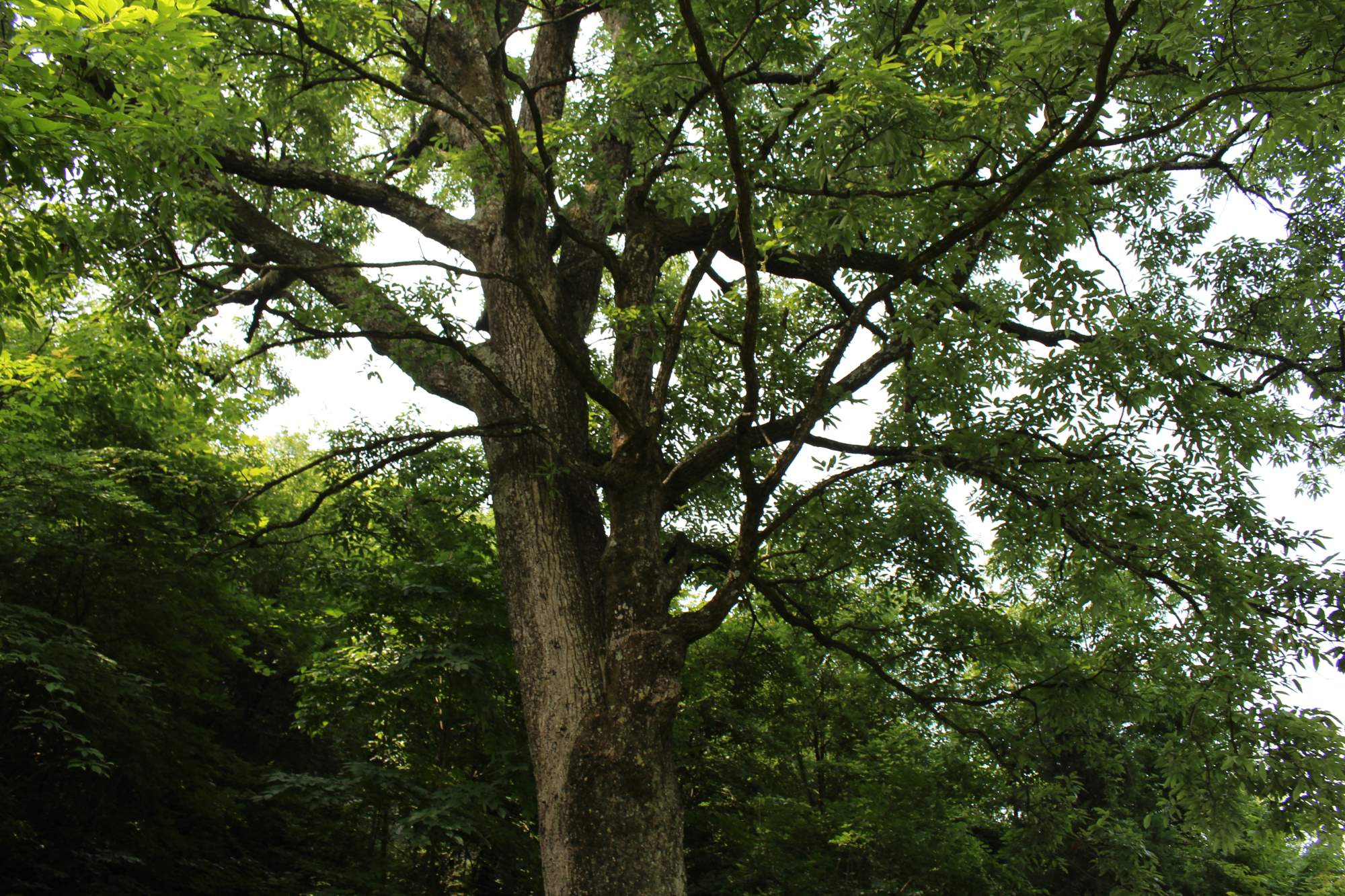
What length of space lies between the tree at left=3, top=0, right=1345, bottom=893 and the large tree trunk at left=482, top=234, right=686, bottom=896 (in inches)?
0.7

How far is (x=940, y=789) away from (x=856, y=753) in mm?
1080

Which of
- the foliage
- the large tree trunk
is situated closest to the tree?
the large tree trunk

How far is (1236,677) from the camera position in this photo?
4.75m

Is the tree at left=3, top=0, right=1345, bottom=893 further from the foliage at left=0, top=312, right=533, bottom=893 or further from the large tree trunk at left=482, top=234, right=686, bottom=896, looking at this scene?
the foliage at left=0, top=312, right=533, bottom=893

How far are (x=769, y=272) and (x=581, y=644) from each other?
8.88 feet

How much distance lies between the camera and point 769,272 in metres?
5.85

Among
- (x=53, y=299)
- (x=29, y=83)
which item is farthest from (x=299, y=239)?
(x=29, y=83)

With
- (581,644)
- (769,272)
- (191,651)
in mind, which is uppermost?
(769,272)

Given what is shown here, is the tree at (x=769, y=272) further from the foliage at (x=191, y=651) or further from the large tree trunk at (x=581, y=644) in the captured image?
the foliage at (x=191, y=651)

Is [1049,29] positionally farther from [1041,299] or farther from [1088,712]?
[1088,712]

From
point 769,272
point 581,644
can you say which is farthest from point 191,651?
point 769,272

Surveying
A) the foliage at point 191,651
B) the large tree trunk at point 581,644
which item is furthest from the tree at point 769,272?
the foliage at point 191,651

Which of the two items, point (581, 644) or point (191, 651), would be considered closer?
point (581, 644)

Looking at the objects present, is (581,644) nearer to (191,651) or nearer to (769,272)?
(769,272)
